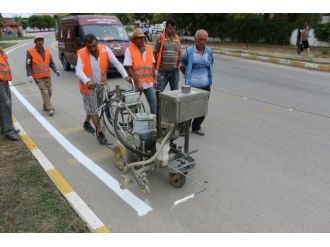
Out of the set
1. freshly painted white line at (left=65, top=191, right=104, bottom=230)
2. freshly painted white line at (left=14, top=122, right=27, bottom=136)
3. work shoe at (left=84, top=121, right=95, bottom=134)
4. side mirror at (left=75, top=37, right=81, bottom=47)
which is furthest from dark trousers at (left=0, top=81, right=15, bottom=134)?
side mirror at (left=75, top=37, right=81, bottom=47)

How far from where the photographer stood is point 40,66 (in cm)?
701

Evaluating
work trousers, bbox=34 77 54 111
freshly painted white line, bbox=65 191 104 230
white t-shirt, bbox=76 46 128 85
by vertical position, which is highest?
white t-shirt, bbox=76 46 128 85

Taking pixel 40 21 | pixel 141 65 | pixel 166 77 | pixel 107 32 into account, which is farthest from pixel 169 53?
pixel 40 21

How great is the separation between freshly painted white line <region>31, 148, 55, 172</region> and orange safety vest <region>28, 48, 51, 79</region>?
8.38 ft

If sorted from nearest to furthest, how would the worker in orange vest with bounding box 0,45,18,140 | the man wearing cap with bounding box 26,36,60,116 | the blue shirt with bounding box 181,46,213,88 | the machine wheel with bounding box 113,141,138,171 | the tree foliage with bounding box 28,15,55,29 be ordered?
1. the machine wheel with bounding box 113,141,138,171
2. the blue shirt with bounding box 181,46,213,88
3. the worker in orange vest with bounding box 0,45,18,140
4. the man wearing cap with bounding box 26,36,60,116
5. the tree foliage with bounding box 28,15,55,29

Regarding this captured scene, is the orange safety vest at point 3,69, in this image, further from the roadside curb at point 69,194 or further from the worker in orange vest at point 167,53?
the worker in orange vest at point 167,53

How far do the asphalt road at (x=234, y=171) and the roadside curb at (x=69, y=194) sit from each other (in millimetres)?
73

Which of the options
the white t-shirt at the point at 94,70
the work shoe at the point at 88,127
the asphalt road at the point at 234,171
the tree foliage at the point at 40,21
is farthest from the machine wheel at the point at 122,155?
the tree foliage at the point at 40,21

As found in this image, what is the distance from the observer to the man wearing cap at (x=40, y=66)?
6.89 metres

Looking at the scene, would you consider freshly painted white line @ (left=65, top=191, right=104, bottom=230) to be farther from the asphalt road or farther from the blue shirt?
the blue shirt

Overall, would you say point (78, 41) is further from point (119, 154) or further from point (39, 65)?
point (119, 154)

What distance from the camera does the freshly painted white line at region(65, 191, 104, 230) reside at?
326 centimetres

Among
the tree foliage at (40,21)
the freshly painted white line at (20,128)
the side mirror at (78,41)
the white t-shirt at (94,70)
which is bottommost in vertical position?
the freshly painted white line at (20,128)

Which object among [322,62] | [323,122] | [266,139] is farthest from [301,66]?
[266,139]
